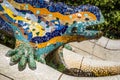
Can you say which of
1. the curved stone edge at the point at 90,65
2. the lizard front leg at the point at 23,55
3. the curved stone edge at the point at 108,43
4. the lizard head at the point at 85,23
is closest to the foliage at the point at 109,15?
the curved stone edge at the point at 108,43

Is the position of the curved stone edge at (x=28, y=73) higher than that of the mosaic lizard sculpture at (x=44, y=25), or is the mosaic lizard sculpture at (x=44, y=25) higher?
the mosaic lizard sculpture at (x=44, y=25)

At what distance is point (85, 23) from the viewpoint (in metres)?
5.53

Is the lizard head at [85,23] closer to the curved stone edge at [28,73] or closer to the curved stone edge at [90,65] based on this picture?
the curved stone edge at [90,65]

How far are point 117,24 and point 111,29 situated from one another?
215mm

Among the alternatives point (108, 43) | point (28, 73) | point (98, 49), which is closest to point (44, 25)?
point (28, 73)

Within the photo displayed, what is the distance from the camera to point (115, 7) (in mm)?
8523

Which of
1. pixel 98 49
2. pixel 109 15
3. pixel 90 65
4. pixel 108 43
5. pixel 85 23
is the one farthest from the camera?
pixel 109 15

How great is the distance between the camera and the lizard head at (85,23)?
18.1ft

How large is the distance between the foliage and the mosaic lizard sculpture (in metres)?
2.45

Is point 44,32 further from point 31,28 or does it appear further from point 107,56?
point 107,56

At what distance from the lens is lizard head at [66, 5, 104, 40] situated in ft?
18.1

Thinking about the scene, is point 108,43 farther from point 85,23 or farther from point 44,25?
point 44,25

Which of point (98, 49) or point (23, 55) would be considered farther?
point (98, 49)

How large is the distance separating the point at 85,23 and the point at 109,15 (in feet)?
9.57
